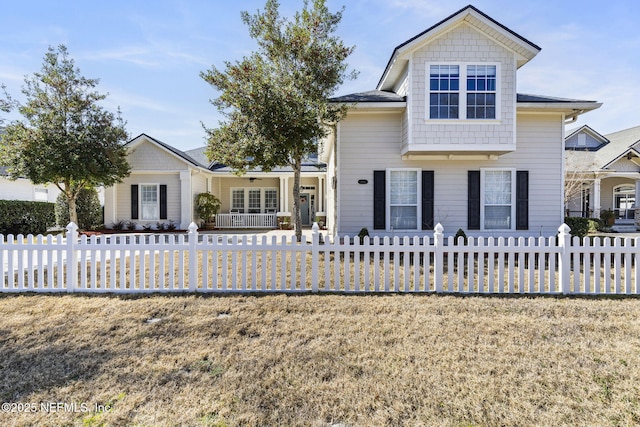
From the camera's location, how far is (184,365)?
2.97m

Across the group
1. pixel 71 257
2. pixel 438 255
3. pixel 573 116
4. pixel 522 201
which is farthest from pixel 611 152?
→ pixel 71 257

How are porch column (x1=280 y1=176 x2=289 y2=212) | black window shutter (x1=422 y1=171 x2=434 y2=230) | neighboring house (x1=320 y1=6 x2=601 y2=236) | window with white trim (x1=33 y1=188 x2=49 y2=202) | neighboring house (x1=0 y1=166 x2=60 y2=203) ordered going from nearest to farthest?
1. neighboring house (x1=320 y1=6 x2=601 y2=236)
2. black window shutter (x1=422 y1=171 x2=434 y2=230)
3. neighboring house (x1=0 y1=166 x2=60 y2=203)
4. porch column (x1=280 y1=176 x2=289 y2=212)
5. window with white trim (x1=33 y1=188 x2=49 y2=202)

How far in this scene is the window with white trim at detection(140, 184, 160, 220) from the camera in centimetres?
1609

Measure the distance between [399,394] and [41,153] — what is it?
50.0 ft

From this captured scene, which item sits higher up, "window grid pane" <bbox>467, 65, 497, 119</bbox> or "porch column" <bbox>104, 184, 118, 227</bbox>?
"window grid pane" <bbox>467, 65, 497, 119</bbox>

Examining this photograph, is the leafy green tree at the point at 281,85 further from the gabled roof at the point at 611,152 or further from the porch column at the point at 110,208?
the gabled roof at the point at 611,152

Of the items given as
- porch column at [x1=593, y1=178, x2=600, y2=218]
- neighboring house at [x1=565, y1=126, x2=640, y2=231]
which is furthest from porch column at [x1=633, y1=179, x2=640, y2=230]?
porch column at [x1=593, y1=178, x2=600, y2=218]

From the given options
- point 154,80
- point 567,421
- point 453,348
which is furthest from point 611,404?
point 154,80

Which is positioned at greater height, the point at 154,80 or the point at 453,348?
the point at 154,80

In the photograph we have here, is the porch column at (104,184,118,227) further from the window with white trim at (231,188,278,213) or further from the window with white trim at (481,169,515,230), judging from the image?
the window with white trim at (481,169,515,230)

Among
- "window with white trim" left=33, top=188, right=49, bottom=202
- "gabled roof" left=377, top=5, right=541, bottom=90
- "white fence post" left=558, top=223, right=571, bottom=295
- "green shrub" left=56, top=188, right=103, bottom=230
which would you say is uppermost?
"gabled roof" left=377, top=5, right=541, bottom=90

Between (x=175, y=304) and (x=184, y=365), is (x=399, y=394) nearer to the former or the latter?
(x=184, y=365)

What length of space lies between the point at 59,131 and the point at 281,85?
10016 mm

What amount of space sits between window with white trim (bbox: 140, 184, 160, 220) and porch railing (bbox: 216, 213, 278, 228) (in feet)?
9.88
